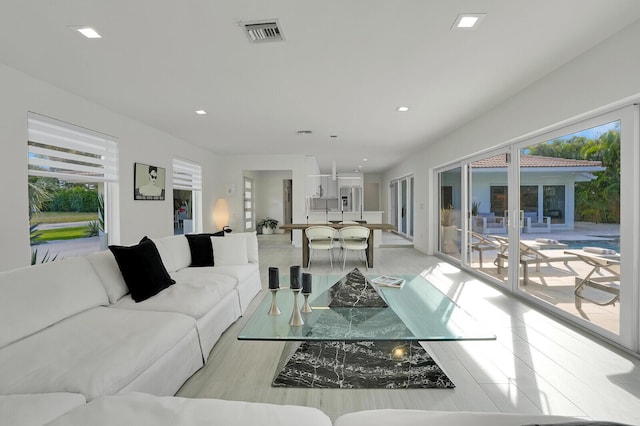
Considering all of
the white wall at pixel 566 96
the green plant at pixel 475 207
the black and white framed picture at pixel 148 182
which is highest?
the white wall at pixel 566 96

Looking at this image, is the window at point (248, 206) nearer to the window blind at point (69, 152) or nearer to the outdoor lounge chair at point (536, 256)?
the window blind at point (69, 152)

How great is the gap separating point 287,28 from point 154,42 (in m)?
1.13

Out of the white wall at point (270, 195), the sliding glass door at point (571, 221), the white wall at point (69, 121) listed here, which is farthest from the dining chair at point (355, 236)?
the white wall at point (270, 195)

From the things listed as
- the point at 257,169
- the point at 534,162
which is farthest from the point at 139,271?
the point at 257,169

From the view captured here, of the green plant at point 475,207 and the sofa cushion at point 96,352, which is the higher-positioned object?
the green plant at point 475,207

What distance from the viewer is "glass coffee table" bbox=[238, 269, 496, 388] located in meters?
1.93

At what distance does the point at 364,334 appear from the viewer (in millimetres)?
1938

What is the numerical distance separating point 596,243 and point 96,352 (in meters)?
4.00

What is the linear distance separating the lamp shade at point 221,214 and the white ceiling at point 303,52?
3.64m

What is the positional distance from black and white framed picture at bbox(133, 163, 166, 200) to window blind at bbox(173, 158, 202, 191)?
0.67 m

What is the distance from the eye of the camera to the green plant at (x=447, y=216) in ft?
21.1

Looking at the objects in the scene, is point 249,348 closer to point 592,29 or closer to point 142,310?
point 142,310

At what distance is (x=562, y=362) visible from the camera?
2363 mm

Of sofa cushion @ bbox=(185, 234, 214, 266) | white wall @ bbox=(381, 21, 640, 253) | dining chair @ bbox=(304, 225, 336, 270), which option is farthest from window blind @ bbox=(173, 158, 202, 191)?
white wall @ bbox=(381, 21, 640, 253)
